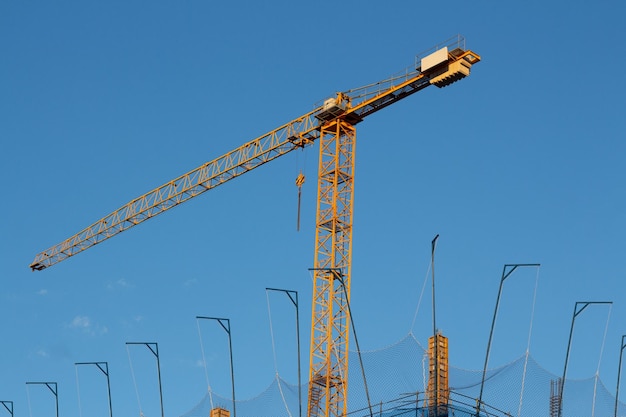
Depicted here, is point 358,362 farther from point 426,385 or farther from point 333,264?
point 333,264

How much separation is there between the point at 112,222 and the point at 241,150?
20559mm

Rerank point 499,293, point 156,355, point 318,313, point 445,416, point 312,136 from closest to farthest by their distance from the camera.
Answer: point 445,416 → point 499,293 → point 156,355 → point 318,313 → point 312,136

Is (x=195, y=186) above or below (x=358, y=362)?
above

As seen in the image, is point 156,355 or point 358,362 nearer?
point 358,362

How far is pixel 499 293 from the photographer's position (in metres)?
54.2

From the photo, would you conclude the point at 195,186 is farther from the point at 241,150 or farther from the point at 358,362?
the point at 358,362

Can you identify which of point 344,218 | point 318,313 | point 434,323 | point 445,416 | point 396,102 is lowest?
point 445,416

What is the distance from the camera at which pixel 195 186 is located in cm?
9762

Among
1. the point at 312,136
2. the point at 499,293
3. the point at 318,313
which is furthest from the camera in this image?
the point at 312,136

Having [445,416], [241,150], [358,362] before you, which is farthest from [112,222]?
[445,416]

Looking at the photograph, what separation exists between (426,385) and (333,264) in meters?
20.7

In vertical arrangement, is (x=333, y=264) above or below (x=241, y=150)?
below

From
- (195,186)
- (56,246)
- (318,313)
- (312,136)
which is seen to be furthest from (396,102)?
(56,246)

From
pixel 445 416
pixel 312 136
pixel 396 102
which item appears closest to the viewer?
pixel 445 416
